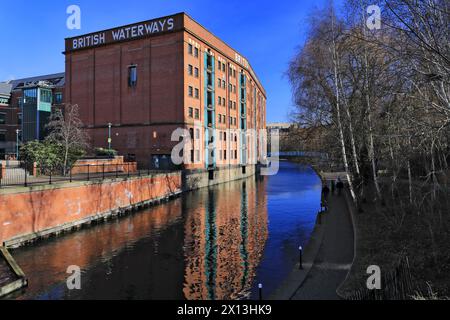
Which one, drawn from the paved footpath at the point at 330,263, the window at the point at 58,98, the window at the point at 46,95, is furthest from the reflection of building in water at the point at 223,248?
the window at the point at 58,98

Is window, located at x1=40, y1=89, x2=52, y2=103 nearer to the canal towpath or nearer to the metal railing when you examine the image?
the metal railing

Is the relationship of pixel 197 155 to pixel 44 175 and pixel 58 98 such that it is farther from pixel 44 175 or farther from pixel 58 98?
pixel 58 98

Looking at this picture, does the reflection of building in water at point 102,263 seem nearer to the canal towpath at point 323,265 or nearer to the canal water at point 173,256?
the canal water at point 173,256

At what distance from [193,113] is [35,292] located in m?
35.5

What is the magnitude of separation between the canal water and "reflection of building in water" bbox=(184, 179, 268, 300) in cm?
4

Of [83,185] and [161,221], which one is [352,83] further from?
[83,185]

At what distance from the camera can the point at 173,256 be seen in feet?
49.4

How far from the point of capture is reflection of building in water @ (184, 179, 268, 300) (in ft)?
37.7

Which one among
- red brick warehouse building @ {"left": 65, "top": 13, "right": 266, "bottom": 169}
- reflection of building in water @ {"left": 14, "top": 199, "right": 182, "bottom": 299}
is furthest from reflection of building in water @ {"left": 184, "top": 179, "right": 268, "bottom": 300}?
red brick warehouse building @ {"left": 65, "top": 13, "right": 266, "bottom": 169}

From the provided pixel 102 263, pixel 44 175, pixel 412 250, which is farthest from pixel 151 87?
pixel 412 250

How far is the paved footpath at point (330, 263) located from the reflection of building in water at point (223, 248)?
233cm
